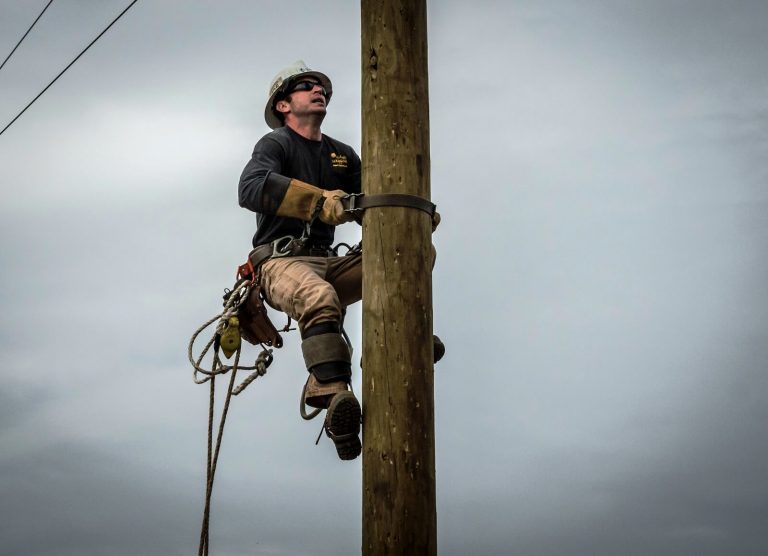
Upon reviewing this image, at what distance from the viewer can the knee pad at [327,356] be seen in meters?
Answer: 4.86

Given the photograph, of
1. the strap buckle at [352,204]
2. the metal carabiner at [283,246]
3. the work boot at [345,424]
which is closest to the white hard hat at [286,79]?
the metal carabiner at [283,246]

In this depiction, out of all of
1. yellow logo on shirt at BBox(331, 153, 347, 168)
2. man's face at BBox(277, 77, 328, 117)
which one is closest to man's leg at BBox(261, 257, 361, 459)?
yellow logo on shirt at BBox(331, 153, 347, 168)

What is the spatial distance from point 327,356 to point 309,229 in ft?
3.21

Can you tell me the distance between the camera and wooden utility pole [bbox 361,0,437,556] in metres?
4.27

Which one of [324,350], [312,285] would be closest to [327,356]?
[324,350]

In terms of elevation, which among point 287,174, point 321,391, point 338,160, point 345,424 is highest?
point 338,160

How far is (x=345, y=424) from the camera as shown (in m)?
4.49

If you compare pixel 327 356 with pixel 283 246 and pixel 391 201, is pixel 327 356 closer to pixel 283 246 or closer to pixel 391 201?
pixel 391 201

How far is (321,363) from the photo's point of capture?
16.0ft

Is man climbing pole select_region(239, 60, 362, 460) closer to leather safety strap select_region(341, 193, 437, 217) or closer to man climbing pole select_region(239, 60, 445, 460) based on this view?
man climbing pole select_region(239, 60, 445, 460)

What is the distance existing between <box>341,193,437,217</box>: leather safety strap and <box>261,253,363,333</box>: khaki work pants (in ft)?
1.84

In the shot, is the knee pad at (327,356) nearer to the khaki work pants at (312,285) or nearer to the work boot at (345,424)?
the khaki work pants at (312,285)

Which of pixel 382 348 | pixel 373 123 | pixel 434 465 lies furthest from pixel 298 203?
pixel 434 465

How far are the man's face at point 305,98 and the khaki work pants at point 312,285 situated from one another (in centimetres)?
88
